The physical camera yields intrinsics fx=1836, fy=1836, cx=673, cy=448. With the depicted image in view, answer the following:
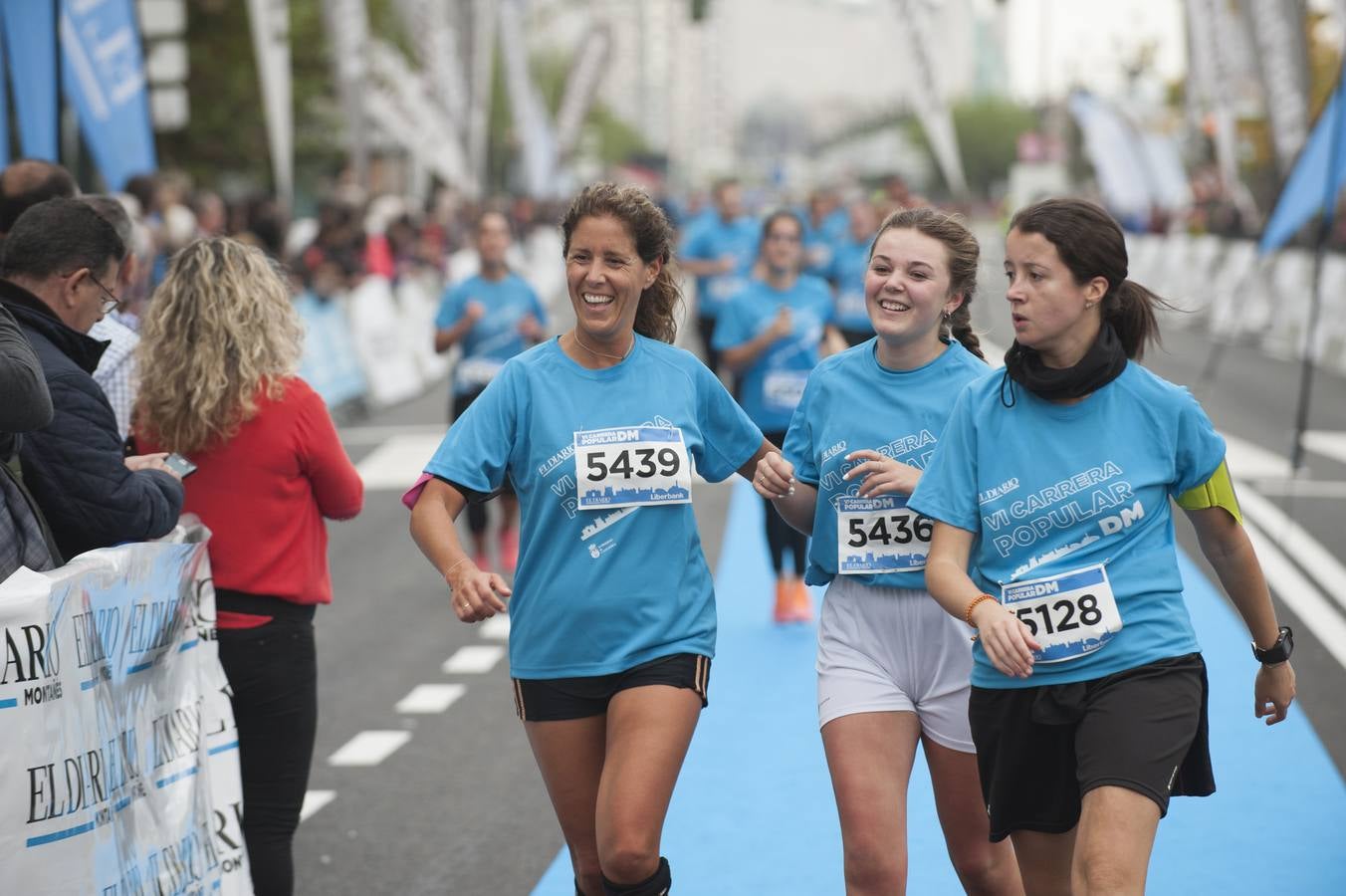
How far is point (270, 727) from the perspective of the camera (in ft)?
16.3

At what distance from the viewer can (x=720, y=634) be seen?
9812 millimetres

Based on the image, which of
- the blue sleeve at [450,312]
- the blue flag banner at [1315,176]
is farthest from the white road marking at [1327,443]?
the blue sleeve at [450,312]

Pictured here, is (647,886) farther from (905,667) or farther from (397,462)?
(397,462)

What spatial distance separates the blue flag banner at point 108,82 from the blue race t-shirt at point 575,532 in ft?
34.8

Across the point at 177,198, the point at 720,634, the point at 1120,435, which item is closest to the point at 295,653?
the point at 1120,435

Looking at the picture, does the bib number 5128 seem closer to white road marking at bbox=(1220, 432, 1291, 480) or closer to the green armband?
the green armband

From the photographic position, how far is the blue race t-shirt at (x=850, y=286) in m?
14.2

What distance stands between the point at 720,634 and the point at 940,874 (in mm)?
3890

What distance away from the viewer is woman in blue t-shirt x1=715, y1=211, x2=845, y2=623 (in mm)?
9758

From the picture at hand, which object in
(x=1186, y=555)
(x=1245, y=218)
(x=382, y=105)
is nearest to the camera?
(x=1186, y=555)

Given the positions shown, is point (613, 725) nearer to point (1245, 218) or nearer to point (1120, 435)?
point (1120, 435)

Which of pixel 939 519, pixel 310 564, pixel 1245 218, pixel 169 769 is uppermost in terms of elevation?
pixel 939 519

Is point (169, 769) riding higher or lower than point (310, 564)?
lower

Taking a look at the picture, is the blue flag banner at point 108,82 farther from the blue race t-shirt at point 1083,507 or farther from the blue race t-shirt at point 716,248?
the blue race t-shirt at point 1083,507
